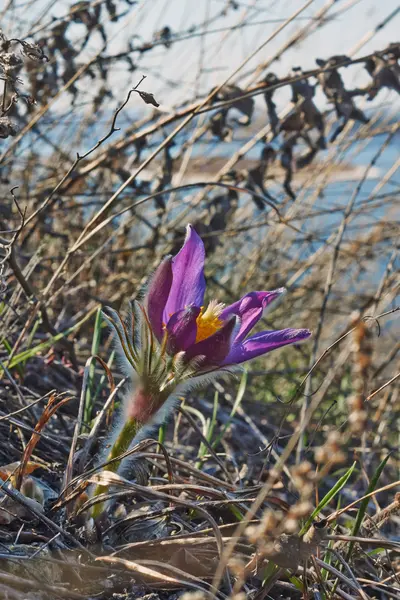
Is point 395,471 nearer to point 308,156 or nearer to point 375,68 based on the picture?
point 308,156

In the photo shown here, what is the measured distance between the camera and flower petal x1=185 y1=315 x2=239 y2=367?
1.13 m

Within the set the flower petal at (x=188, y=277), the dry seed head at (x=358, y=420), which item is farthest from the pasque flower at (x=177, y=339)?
the dry seed head at (x=358, y=420)

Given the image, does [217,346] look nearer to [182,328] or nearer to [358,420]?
[182,328]

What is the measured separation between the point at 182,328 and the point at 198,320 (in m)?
0.09

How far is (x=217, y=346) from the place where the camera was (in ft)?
3.78

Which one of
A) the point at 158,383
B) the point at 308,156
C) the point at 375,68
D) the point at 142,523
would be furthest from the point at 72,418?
the point at 375,68

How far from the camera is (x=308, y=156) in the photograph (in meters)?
2.66

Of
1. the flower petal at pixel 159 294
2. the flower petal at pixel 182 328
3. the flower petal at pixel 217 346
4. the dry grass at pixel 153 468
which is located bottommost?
the dry grass at pixel 153 468

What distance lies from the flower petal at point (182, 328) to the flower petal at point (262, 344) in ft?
0.26

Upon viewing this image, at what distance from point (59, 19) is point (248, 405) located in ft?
5.68

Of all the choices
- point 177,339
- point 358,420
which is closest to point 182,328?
point 177,339

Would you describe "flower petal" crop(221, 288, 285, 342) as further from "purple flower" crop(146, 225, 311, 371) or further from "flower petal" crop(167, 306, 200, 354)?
"flower petal" crop(167, 306, 200, 354)

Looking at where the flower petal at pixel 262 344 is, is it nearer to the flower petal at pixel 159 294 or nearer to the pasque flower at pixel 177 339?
the pasque flower at pixel 177 339

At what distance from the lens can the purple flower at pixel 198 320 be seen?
1157 mm
